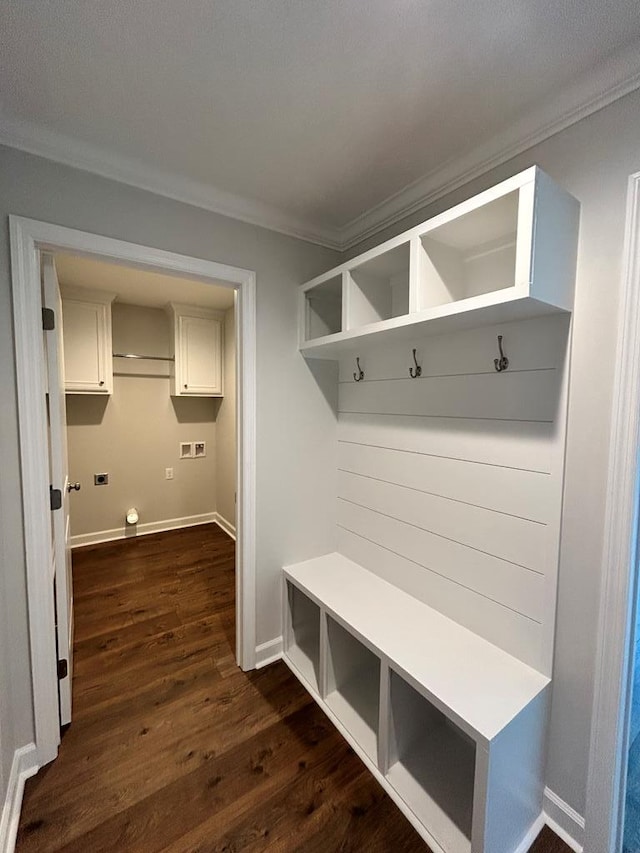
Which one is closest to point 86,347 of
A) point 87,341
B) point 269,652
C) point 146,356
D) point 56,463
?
point 87,341

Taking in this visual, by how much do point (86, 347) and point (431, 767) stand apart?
383 centimetres

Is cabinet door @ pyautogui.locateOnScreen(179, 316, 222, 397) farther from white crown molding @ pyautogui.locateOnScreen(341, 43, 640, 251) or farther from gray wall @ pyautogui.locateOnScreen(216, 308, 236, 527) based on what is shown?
white crown molding @ pyautogui.locateOnScreen(341, 43, 640, 251)

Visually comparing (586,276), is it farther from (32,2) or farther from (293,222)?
(32,2)

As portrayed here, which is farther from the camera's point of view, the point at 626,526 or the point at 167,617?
the point at 167,617

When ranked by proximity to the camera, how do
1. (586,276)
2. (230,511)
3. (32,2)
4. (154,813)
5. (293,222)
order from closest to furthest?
1. (32,2)
2. (586,276)
3. (154,813)
4. (293,222)
5. (230,511)

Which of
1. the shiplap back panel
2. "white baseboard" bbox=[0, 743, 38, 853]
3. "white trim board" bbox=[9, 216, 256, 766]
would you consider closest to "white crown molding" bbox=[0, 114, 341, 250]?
"white trim board" bbox=[9, 216, 256, 766]

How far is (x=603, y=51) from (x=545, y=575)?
1.57m

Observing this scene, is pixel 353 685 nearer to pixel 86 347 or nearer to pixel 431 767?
pixel 431 767

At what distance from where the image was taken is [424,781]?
1.37m

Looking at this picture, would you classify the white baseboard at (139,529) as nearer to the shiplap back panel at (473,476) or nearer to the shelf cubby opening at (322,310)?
the shiplap back panel at (473,476)

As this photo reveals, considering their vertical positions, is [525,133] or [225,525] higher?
[525,133]

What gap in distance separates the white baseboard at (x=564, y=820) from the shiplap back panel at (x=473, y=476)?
17.7 inches

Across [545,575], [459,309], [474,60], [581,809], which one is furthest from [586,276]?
[581,809]

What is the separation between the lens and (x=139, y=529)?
3926 millimetres
